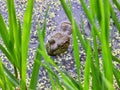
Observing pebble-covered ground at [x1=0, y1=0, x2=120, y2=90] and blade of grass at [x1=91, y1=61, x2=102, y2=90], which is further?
pebble-covered ground at [x1=0, y1=0, x2=120, y2=90]

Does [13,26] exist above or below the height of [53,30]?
above

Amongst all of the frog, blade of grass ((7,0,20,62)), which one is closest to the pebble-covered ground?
the frog

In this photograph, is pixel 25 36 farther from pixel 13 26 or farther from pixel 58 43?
pixel 58 43

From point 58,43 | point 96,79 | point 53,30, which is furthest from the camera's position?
point 53,30

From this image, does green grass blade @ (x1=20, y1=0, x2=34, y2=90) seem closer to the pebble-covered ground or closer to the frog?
the pebble-covered ground

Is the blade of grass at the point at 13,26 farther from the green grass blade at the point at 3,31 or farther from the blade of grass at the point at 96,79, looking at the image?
the blade of grass at the point at 96,79

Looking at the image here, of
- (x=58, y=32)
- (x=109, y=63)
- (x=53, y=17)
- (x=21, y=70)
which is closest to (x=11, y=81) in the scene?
(x=21, y=70)

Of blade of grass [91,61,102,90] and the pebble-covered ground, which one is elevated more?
blade of grass [91,61,102,90]

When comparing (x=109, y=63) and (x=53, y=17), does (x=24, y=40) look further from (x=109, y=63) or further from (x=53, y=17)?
(x=53, y=17)

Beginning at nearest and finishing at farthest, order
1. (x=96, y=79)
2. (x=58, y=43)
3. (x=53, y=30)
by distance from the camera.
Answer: (x=96, y=79) → (x=58, y=43) → (x=53, y=30)

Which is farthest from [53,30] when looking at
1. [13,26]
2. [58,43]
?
[13,26]

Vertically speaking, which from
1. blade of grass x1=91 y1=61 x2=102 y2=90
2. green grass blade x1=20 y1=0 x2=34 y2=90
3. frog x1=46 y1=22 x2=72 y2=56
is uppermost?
green grass blade x1=20 y1=0 x2=34 y2=90
